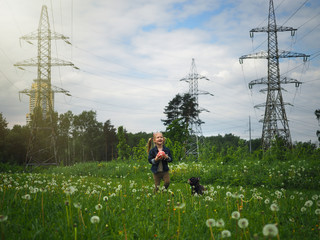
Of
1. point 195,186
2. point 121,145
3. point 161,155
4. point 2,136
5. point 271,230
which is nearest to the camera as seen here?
point 271,230

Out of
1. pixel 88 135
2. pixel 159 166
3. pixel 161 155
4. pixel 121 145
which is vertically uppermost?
pixel 88 135

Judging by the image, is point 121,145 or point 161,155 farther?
point 121,145

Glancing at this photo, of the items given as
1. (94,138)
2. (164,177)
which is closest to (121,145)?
(164,177)

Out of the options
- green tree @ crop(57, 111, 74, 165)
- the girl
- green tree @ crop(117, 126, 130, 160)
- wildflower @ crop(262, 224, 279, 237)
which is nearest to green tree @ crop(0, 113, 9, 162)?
green tree @ crop(117, 126, 130, 160)

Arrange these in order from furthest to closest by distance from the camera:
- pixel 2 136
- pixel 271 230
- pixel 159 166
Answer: pixel 2 136, pixel 159 166, pixel 271 230

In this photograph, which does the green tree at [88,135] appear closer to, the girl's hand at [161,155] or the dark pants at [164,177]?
the dark pants at [164,177]

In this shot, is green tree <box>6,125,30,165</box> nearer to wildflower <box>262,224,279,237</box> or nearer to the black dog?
the black dog

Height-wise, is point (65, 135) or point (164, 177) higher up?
point (65, 135)

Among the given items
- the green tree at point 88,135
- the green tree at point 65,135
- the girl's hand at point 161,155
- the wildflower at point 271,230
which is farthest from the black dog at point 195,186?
the green tree at point 88,135

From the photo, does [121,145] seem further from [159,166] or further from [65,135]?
[65,135]

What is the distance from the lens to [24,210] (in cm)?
295

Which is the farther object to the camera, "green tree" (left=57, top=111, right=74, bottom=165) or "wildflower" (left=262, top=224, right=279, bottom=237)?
"green tree" (left=57, top=111, right=74, bottom=165)

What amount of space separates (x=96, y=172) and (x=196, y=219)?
11.8 m

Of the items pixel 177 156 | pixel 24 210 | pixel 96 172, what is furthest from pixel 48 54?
pixel 24 210
